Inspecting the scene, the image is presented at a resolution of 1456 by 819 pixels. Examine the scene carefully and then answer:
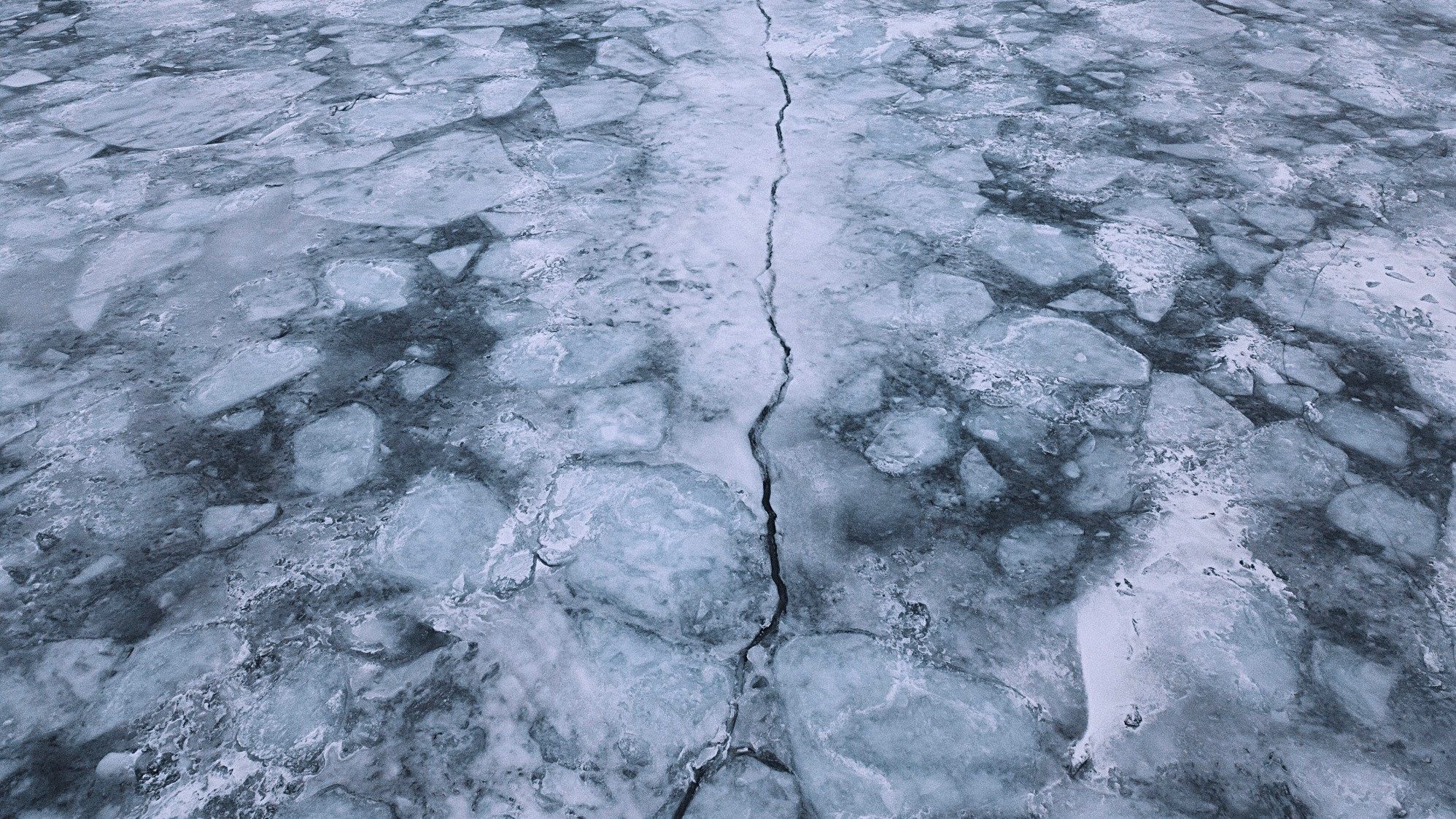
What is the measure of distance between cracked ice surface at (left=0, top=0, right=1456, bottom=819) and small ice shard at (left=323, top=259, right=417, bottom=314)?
11 millimetres

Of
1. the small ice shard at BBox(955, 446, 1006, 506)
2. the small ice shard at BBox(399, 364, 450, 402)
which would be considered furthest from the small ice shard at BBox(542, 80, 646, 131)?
the small ice shard at BBox(955, 446, 1006, 506)

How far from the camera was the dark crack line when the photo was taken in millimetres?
1012

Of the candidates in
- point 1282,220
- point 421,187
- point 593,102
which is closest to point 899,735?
point 1282,220

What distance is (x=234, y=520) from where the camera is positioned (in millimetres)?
1296

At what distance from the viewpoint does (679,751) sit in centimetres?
102

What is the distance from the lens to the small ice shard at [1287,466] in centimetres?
129

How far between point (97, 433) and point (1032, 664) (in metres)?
1.64

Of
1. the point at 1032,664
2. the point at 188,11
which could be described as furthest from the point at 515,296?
the point at 188,11

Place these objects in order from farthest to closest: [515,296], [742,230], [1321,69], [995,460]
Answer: [1321,69], [742,230], [515,296], [995,460]

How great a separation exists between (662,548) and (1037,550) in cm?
58

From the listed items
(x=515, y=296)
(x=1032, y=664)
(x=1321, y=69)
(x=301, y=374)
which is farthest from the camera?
(x=1321, y=69)

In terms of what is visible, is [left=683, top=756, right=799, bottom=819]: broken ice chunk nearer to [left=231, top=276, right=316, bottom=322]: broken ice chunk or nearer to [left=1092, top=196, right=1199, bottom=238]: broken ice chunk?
[left=231, top=276, right=316, bottom=322]: broken ice chunk

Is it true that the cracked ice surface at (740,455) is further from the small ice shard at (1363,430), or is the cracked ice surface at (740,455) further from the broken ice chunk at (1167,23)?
the broken ice chunk at (1167,23)

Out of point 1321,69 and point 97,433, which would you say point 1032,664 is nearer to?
point 97,433
